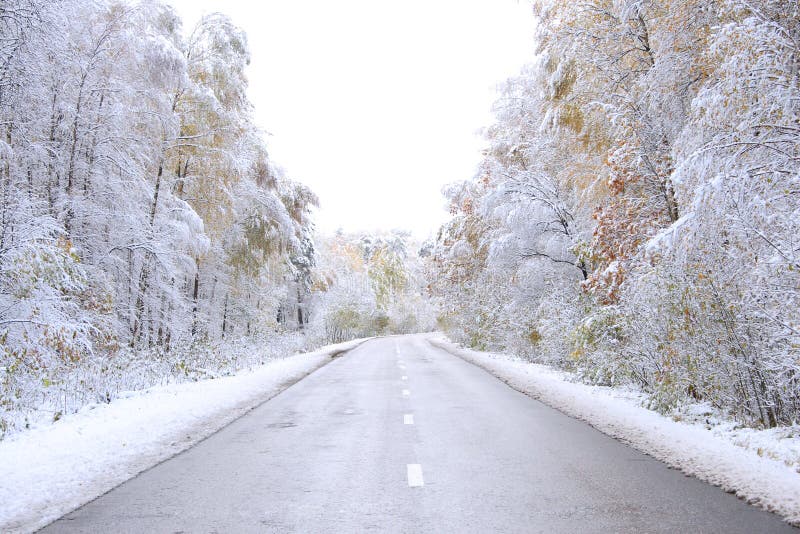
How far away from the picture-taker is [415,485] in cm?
633

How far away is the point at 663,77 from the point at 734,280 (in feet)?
13.5

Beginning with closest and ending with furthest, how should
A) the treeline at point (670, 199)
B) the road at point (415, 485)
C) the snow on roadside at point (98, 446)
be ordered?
1. the road at point (415, 485)
2. the snow on roadside at point (98, 446)
3. the treeline at point (670, 199)

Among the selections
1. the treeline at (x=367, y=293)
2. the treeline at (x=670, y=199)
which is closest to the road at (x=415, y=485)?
the treeline at (x=670, y=199)

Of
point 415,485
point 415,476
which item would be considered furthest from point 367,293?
point 415,485

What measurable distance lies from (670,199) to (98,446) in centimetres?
1123

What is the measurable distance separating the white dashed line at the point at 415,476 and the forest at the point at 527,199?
4.62 meters

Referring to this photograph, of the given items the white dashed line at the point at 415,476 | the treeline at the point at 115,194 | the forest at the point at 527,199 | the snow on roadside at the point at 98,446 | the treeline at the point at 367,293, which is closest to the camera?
the snow on roadside at the point at 98,446

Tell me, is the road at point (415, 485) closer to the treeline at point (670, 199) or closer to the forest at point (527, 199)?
the treeline at point (670, 199)

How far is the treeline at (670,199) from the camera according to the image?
751 centimetres

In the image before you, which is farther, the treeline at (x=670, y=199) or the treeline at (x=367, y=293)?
the treeline at (x=367, y=293)

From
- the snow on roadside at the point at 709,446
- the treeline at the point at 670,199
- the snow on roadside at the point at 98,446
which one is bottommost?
the snow on roadside at the point at 98,446

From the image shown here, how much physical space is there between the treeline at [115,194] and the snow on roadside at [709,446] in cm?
905

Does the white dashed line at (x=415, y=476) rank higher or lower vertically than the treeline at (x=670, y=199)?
lower

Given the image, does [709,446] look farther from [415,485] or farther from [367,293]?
[367,293]
